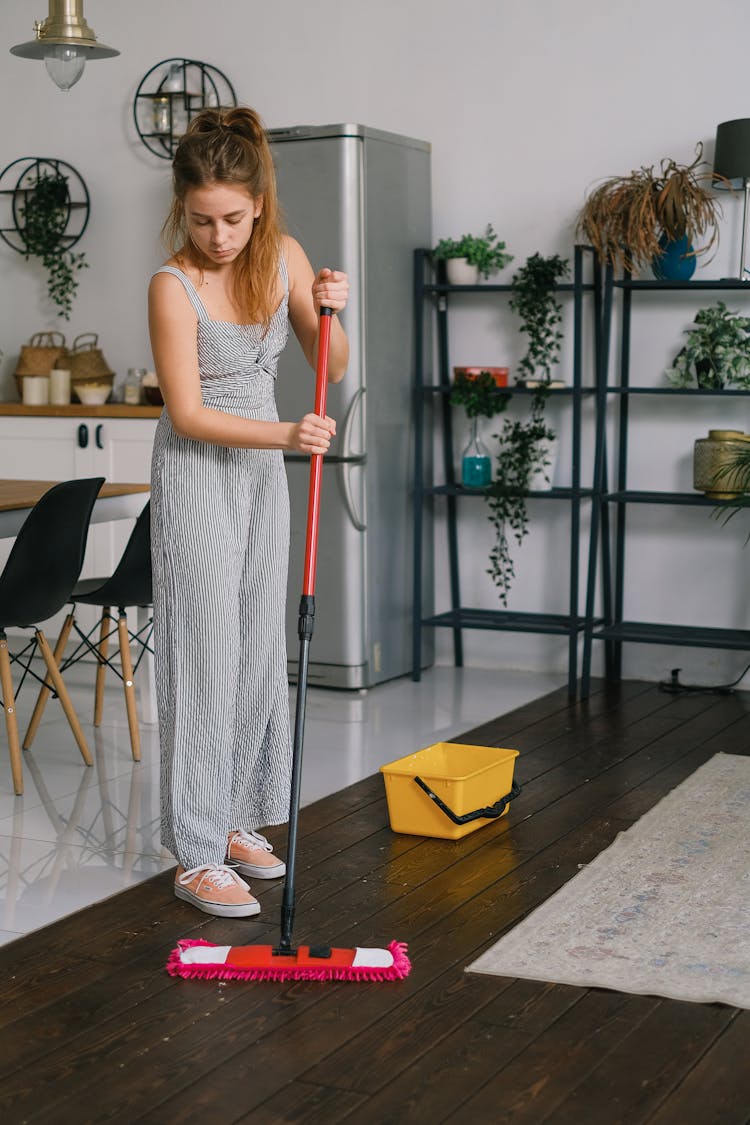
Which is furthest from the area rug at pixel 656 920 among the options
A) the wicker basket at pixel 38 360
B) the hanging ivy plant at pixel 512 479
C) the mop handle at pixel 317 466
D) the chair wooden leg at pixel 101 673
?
the wicker basket at pixel 38 360

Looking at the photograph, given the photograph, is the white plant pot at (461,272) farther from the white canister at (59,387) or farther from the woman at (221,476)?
the woman at (221,476)

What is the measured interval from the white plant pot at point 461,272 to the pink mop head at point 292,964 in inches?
125

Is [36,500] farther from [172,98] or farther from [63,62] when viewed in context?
[172,98]

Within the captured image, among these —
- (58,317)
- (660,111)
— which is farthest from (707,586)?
(58,317)

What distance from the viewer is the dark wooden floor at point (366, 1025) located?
83.4 inches

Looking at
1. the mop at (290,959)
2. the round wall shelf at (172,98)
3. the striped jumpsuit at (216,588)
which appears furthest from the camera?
the round wall shelf at (172,98)

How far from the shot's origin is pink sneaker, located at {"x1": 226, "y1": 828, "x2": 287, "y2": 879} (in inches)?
122

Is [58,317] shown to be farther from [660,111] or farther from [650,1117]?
[650,1117]

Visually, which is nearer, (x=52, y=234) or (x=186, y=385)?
(x=186, y=385)

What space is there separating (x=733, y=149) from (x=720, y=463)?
1031mm

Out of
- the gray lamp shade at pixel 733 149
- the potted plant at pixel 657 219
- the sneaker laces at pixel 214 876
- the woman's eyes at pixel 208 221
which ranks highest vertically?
the gray lamp shade at pixel 733 149

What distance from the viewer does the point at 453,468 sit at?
5.54 metres

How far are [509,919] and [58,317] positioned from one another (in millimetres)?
4089

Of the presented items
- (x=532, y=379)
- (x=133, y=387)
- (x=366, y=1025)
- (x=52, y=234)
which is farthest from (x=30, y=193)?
(x=366, y=1025)
